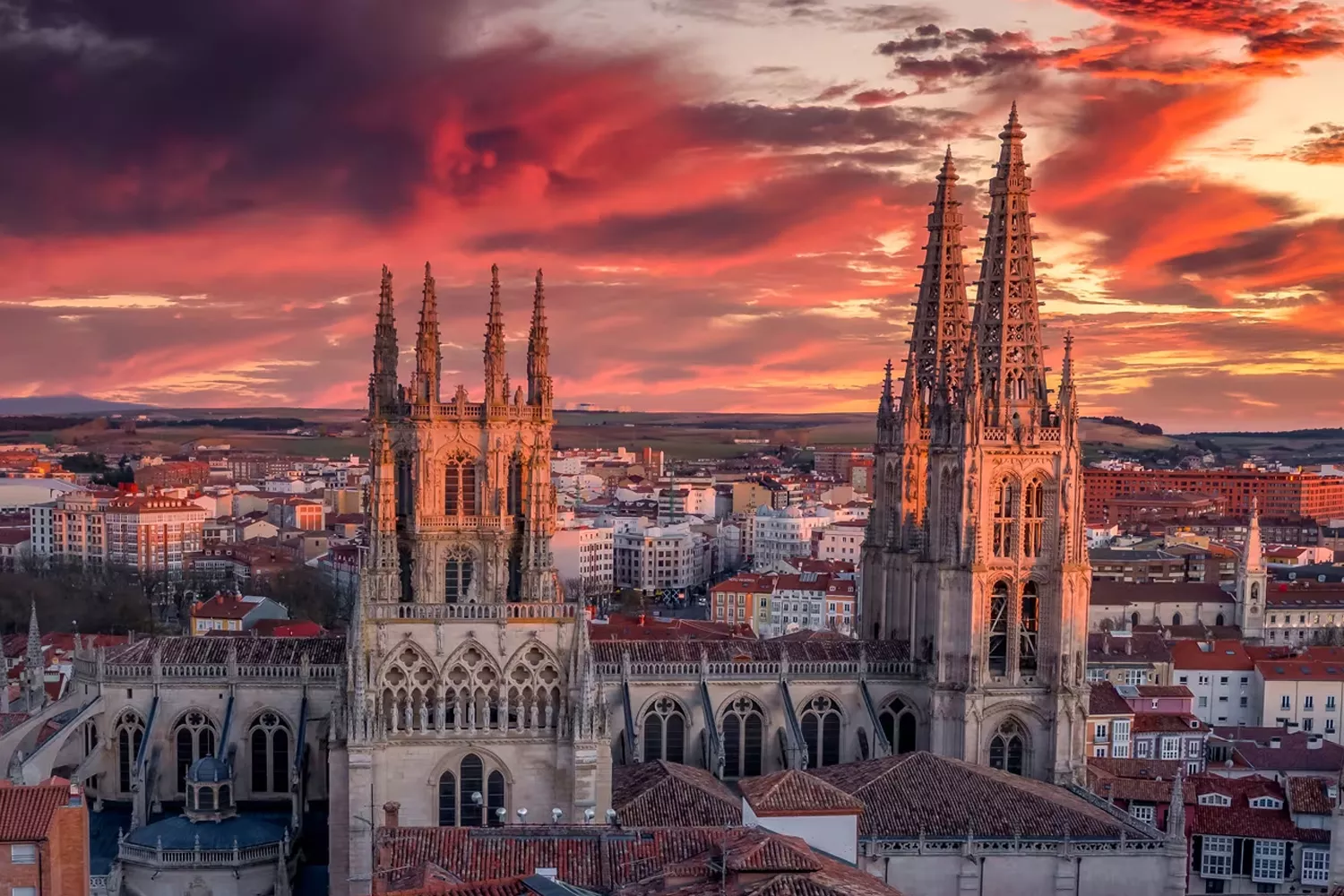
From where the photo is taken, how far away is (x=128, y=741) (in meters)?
58.9

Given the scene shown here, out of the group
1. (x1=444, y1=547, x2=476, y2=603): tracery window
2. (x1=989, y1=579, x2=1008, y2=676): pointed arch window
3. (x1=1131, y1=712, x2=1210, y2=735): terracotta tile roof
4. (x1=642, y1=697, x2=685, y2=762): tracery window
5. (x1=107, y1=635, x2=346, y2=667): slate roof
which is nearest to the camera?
(x1=107, y1=635, x2=346, y2=667): slate roof

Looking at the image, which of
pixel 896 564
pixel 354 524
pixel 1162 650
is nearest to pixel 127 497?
pixel 354 524

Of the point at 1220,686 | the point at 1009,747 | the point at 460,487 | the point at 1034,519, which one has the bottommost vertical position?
the point at 1220,686

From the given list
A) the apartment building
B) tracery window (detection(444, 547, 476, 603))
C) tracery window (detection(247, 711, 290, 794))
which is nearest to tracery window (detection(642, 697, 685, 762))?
tracery window (detection(444, 547, 476, 603))

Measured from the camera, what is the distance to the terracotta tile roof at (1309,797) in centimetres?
6631

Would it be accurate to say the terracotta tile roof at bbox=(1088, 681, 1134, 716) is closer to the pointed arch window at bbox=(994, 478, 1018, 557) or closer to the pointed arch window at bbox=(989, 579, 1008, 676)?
the pointed arch window at bbox=(989, 579, 1008, 676)

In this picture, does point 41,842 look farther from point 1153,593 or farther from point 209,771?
point 1153,593

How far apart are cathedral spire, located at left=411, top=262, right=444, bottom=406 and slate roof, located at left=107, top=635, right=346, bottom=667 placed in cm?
1048

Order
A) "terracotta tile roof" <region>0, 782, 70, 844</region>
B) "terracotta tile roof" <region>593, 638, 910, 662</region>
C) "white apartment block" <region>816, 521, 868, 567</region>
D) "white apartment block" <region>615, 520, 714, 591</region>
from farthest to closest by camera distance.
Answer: "white apartment block" <region>615, 520, 714, 591</region> < "white apartment block" <region>816, 521, 868, 567</region> < "terracotta tile roof" <region>593, 638, 910, 662</region> < "terracotta tile roof" <region>0, 782, 70, 844</region>

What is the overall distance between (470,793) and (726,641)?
1656 cm

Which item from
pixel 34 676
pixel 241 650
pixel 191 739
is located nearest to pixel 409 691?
pixel 241 650

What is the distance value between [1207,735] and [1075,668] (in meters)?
30.2

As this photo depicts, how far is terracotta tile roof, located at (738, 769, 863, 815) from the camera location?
146 feet

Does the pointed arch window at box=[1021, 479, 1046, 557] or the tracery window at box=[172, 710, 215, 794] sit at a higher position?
the pointed arch window at box=[1021, 479, 1046, 557]
